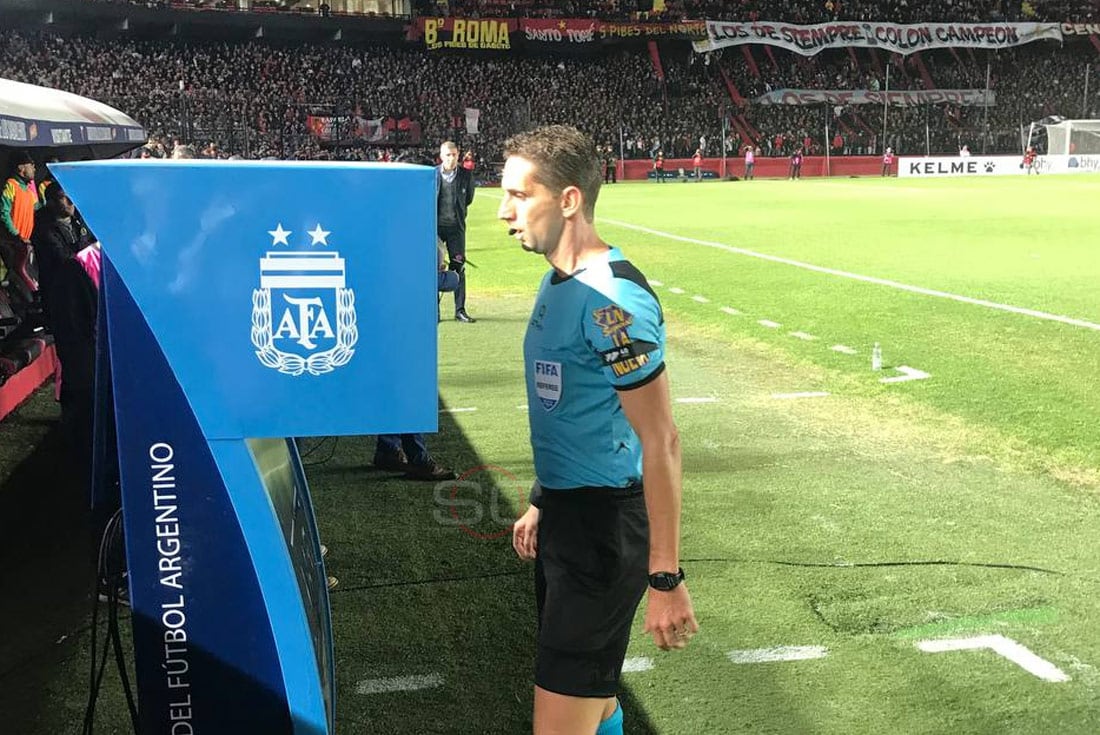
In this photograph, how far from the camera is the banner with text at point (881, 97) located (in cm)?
5494

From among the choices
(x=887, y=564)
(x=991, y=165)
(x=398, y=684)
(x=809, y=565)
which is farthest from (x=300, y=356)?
(x=991, y=165)

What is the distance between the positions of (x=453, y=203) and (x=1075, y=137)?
1755 inches

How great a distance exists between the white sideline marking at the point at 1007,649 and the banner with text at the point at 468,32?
165 ft

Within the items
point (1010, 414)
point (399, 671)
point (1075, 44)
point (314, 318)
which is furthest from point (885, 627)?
point (1075, 44)

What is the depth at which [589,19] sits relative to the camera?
53250mm

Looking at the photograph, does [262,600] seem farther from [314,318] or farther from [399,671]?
[399,671]

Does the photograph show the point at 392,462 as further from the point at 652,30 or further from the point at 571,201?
the point at 652,30

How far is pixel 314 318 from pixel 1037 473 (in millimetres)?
5681

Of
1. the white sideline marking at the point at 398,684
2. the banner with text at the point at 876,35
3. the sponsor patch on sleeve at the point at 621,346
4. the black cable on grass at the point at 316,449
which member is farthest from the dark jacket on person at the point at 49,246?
the banner with text at the point at 876,35

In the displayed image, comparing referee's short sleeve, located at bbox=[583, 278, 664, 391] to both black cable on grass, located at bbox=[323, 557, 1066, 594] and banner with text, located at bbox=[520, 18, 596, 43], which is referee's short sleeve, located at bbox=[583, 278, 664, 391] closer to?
black cable on grass, located at bbox=[323, 557, 1066, 594]

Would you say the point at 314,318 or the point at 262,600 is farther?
the point at 262,600

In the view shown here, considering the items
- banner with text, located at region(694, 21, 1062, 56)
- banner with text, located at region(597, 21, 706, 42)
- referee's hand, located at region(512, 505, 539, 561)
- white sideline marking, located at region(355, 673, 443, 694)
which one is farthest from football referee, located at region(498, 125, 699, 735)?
banner with text, located at region(694, 21, 1062, 56)

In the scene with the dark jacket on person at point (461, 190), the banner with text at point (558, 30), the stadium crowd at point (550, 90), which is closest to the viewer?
the dark jacket on person at point (461, 190)

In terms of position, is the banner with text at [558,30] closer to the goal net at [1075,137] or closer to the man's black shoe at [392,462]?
the goal net at [1075,137]
